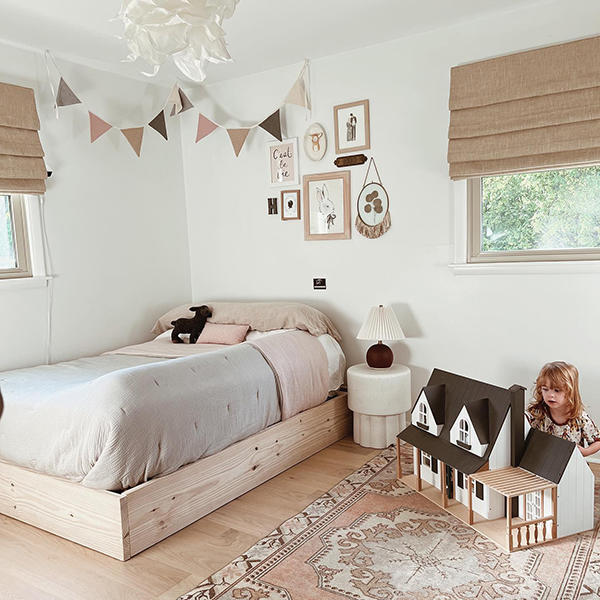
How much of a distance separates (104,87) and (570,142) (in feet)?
9.19

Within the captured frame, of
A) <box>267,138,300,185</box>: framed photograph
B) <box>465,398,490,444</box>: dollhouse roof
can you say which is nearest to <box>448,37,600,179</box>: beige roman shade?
<box>267,138,300,185</box>: framed photograph

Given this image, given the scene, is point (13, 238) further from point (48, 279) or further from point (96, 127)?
point (96, 127)

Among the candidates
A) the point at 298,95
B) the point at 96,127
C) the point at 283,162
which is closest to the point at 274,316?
the point at 283,162

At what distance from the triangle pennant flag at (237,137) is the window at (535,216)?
156 centimetres

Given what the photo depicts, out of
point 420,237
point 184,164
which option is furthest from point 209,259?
point 420,237

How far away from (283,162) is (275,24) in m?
0.93

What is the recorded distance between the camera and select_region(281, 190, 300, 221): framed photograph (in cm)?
379

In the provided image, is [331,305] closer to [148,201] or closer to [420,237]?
[420,237]

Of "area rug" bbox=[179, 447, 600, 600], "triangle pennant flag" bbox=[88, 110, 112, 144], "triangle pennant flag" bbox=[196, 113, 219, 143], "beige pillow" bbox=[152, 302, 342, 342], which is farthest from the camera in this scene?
"triangle pennant flag" bbox=[196, 113, 219, 143]

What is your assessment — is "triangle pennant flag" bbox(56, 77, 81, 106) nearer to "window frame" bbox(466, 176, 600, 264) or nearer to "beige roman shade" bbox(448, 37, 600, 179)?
"beige roman shade" bbox(448, 37, 600, 179)

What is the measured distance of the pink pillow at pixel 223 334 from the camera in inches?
138

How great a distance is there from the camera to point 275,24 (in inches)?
120

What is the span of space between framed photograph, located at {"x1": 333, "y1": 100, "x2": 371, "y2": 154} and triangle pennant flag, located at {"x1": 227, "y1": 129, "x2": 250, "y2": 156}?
0.67 m

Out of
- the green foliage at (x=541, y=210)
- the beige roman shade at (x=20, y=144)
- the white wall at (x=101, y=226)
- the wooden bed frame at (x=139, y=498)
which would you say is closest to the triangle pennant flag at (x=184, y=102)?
the white wall at (x=101, y=226)
